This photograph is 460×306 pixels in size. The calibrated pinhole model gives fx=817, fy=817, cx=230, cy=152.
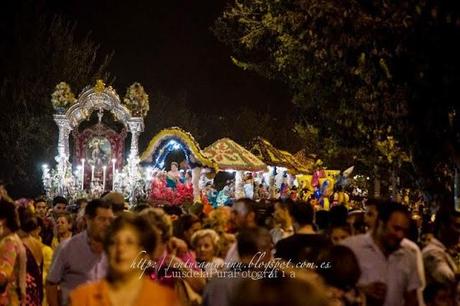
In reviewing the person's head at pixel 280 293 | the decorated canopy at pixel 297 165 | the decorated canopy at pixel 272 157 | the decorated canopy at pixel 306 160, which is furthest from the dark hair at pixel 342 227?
the decorated canopy at pixel 306 160

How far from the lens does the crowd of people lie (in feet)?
15.7

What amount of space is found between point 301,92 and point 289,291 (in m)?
18.9

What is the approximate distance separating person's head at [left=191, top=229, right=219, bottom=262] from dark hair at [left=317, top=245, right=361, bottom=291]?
275cm

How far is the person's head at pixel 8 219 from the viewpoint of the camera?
Result: 8094 mm

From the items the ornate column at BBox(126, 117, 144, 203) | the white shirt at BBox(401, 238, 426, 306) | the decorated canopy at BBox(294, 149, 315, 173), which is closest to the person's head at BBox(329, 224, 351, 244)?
the white shirt at BBox(401, 238, 426, 306)

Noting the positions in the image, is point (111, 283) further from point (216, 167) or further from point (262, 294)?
point (216, 167)

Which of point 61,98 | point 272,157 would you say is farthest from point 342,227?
point 272,157

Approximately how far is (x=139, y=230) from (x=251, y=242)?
1.29m

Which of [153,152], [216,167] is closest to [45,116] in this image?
[153,152]

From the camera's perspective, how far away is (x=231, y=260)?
22.1 ft

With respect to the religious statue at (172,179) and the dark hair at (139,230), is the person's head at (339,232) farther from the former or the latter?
the religious statue at (172,179)

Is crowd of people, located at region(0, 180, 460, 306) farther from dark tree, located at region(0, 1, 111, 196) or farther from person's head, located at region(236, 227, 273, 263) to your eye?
dark tree, located at region(0, 1, 111, 196)

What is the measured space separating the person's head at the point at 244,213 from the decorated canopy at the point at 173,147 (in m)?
21.4

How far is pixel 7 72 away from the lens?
39.7 meters
